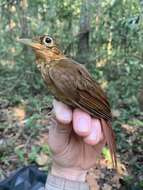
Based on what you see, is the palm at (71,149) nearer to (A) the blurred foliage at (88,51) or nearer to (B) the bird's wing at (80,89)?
(B) the bird's wing at (80,89)

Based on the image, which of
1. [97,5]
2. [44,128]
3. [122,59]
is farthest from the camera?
[97,5]

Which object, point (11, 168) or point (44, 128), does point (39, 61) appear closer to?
point (11, 168)

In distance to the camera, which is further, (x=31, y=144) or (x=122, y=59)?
(x=122, y=59)

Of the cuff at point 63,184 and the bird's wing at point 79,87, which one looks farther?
the cuff at point 63,184

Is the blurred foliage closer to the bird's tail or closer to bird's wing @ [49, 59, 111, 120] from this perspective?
the bird's tail

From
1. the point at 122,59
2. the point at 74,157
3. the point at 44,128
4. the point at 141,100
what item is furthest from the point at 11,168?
the point at 122,59

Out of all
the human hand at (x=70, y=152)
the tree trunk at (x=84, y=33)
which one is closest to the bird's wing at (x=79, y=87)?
the human hand at (x=70, y=152)

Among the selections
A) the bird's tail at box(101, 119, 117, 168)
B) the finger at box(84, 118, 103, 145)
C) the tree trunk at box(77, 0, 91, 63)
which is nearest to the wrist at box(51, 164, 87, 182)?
the bird's tail at box(101, 119, 117, 168)

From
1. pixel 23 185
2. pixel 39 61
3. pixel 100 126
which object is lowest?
pixel 23 185
